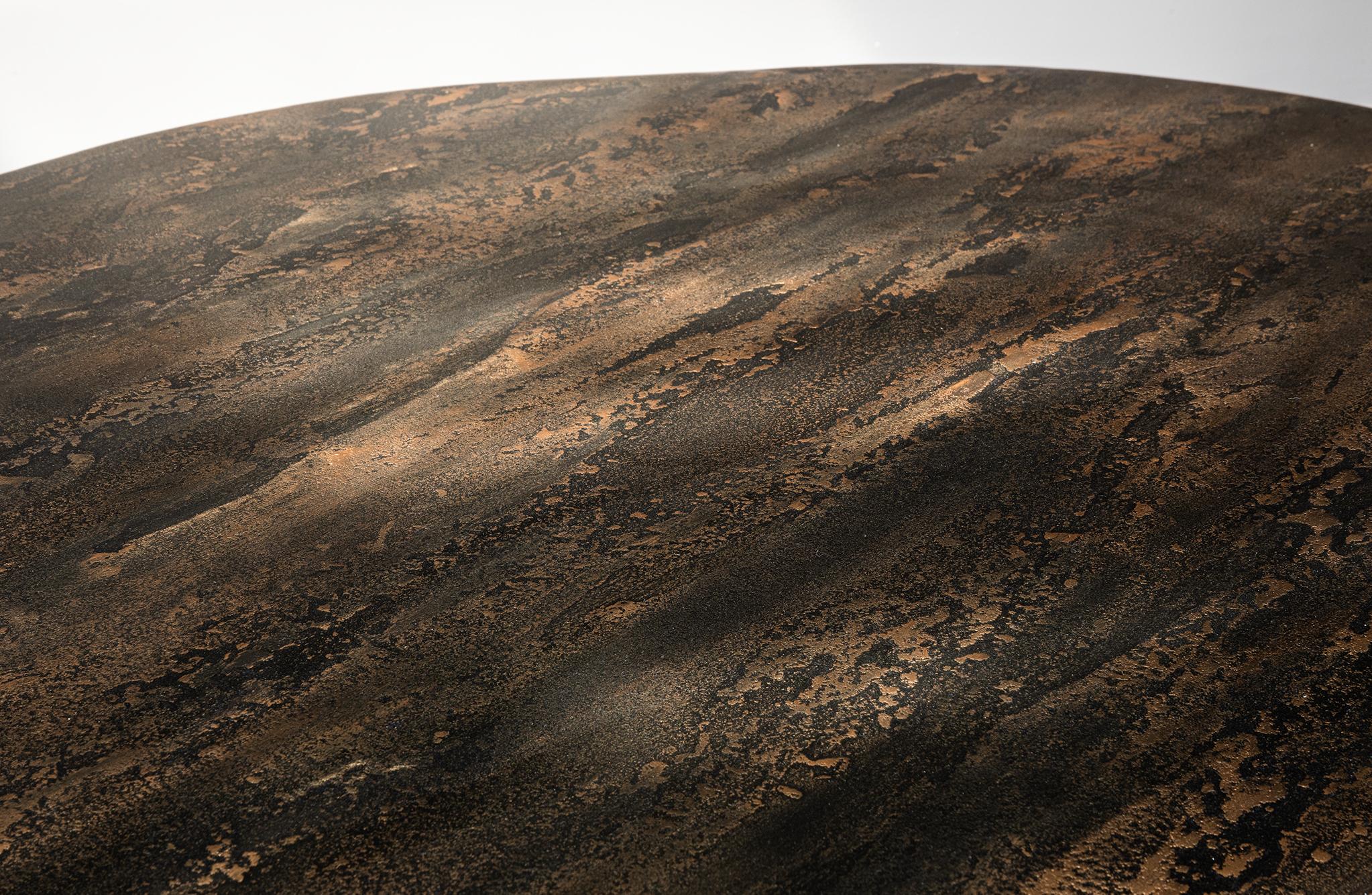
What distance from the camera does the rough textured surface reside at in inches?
→ 20.0

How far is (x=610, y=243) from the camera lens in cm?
96

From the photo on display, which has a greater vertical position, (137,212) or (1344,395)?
(137,212)

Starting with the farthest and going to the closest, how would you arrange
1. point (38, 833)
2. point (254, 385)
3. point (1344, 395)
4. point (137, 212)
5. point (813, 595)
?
1. point (137, 212)
2. point (254, 385)
3. point (1344, 395)
4. point (813, 595)
5. point (38, 833)

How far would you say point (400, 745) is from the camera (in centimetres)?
55

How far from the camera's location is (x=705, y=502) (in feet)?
2.29

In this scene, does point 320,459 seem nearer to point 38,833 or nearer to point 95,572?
point 95,572

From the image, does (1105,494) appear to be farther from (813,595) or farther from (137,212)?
(137,212)

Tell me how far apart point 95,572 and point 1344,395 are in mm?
835

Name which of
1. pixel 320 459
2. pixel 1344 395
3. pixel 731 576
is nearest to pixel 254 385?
pixel 320 459

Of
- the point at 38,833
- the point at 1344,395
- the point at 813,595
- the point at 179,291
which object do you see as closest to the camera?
the point at 38,833

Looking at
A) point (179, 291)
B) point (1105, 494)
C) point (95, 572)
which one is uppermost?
point (179, 291)

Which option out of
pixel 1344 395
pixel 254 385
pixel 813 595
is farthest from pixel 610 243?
pixel 1344 395

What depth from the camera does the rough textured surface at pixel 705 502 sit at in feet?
1.66

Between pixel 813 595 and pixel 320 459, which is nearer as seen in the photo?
pixel 813 595
